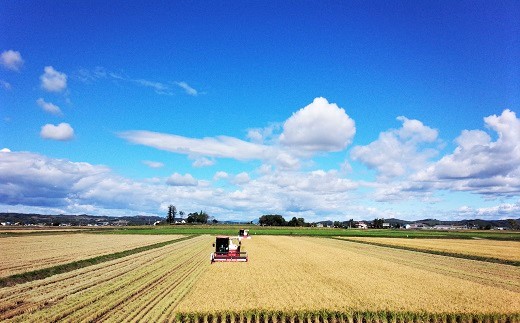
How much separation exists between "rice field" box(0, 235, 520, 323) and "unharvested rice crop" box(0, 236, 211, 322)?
0.04 m

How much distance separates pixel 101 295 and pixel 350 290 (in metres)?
11.5

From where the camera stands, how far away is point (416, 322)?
Answer: 15281 millimetres

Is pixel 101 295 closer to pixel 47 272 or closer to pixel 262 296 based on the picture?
pixel 262 296

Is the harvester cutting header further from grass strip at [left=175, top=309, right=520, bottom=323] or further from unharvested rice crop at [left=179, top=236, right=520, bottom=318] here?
grass strip at [left=175, top=309, right=520, bottom=323]

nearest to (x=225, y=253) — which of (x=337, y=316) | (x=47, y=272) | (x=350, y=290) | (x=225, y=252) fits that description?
(x=225, y=252)

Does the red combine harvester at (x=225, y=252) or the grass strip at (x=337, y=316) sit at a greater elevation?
the red combine harvester at (x=225, y=252)

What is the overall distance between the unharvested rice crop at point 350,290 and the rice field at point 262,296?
0.04m

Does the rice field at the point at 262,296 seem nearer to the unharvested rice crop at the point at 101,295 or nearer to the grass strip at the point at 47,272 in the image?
the unharvested rice crop at the point at 101,295

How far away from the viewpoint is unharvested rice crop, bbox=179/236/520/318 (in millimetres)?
16062

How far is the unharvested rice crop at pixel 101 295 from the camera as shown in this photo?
14812mm

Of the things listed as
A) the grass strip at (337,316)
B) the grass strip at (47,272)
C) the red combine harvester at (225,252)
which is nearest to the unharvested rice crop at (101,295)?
the grass strip at (47,272)

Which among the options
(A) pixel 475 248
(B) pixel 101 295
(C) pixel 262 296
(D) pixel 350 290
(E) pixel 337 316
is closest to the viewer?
(E) pixel 337 316

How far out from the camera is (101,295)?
725 inches

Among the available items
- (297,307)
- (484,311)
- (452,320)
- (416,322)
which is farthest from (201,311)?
(484,311)
